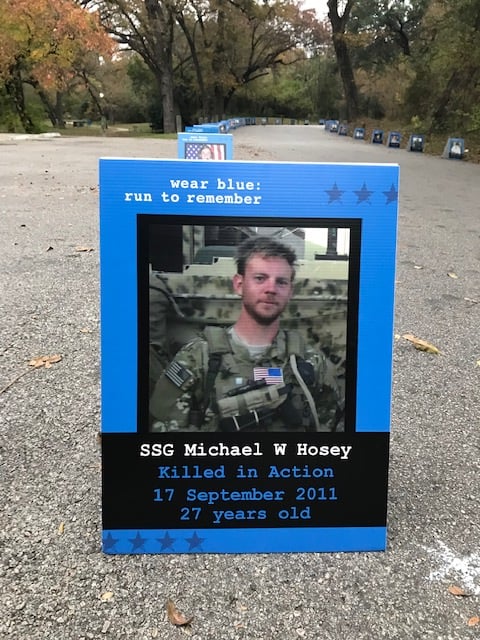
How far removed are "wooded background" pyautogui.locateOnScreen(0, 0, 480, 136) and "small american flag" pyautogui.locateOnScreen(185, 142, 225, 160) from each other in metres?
19.2

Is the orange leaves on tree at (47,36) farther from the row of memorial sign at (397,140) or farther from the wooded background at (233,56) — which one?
the row of memorial sign at (397,140)

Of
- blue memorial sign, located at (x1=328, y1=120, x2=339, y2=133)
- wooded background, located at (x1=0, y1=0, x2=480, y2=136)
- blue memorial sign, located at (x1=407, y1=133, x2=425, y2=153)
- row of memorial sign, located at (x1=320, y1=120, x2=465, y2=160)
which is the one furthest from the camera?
blue memorial sign, located at (x1=328, y1=120, x2=339, y2=133)

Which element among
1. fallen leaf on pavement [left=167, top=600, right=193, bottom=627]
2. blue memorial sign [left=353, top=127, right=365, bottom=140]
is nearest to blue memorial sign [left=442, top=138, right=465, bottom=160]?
blue memorial sign [left=353, top=127, right=365, bottom=140]

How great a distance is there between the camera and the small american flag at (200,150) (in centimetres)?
765

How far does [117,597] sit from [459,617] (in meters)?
1.08

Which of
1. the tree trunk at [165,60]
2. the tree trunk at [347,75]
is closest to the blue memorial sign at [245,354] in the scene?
the tree trunk at [347,75]

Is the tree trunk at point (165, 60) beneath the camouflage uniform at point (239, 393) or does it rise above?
above

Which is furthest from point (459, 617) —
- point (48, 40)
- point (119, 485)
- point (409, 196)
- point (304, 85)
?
point (304, 85)

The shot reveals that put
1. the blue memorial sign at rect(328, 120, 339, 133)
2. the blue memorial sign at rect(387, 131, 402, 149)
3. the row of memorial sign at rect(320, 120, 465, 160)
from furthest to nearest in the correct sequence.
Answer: the blue memorial sign at rect(328, 120, 339, 133) < the blue memorial sign at rect(387, 131, 402, 149) < the row of memorial sign at rect(320, 120, 465, 160)

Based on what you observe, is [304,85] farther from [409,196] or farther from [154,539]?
[154,539]

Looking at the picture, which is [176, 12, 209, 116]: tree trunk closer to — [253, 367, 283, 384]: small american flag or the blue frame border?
[253, 367, 283, 384]: small american flag

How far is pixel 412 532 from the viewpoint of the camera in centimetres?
240

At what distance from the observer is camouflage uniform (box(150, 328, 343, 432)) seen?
209 cm

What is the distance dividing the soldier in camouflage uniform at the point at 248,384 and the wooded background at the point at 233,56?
80.5 ft
